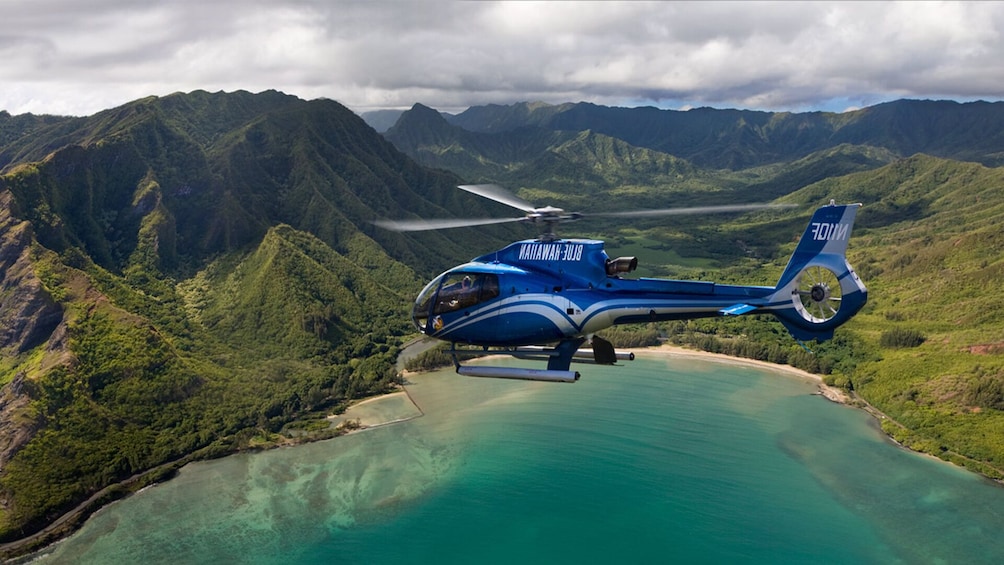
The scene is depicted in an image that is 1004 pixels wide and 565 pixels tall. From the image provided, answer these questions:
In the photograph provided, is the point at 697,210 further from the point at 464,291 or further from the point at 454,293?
the point at 454,293

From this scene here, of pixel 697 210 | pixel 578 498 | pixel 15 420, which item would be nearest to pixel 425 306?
pixel 697 210

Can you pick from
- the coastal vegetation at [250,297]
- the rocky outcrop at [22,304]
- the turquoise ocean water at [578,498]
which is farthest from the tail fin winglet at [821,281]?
the rocky outcrop at [22,304]

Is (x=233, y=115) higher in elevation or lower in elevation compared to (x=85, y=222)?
higher

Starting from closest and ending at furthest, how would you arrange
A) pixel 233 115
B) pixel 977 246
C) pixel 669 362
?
pixel 669 362, pixel 977 246, pixel 233 115

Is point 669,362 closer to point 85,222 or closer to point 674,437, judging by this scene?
point 674,437

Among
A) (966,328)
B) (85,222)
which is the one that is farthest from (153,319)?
(966,328)

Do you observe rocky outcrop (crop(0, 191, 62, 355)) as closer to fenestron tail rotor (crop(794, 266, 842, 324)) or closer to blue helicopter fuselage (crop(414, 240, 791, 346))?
blue helicopter fuselage (crop(414, 240, 791, 346))

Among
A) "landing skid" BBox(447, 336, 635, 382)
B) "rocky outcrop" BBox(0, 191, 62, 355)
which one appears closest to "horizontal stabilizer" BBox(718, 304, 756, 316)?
"landing skid" BBox(447, 336, 635, 382)
